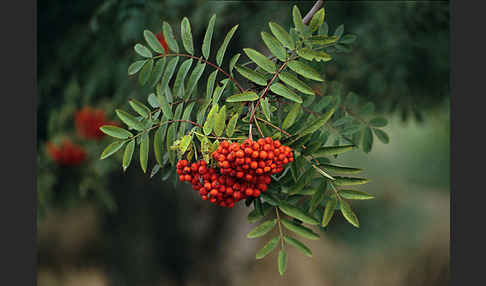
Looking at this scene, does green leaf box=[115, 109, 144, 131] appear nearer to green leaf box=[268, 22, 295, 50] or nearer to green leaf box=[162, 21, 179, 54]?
green leaf box=[162, 21, 179, 54]

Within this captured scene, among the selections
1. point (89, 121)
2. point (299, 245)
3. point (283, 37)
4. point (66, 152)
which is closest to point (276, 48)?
point (283, 37)

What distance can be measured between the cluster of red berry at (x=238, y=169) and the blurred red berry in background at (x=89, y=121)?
1.58 meters

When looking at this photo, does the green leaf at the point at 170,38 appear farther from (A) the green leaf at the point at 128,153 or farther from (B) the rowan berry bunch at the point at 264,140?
(A) the green leaf at the point at 128,153

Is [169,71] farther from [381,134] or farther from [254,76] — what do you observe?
[381,134]

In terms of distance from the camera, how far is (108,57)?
2500 millimetres

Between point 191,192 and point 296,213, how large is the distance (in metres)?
2.17

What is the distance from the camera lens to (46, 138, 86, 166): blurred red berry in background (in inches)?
97.8

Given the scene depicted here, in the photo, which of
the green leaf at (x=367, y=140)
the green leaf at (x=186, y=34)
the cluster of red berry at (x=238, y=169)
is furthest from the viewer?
the green leaf at (x=367, y=140)

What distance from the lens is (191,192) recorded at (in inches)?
125

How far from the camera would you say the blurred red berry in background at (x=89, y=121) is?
2.48 m

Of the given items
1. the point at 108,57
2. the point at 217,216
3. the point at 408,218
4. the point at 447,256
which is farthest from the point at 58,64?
the point at 408,218

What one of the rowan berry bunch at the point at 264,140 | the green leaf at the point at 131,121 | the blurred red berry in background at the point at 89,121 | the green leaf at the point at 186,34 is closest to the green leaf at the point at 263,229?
the rowan berry bunch at the point at 264,140

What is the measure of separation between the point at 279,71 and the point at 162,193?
7.98ft

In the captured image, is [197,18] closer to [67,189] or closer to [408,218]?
[67,189]
